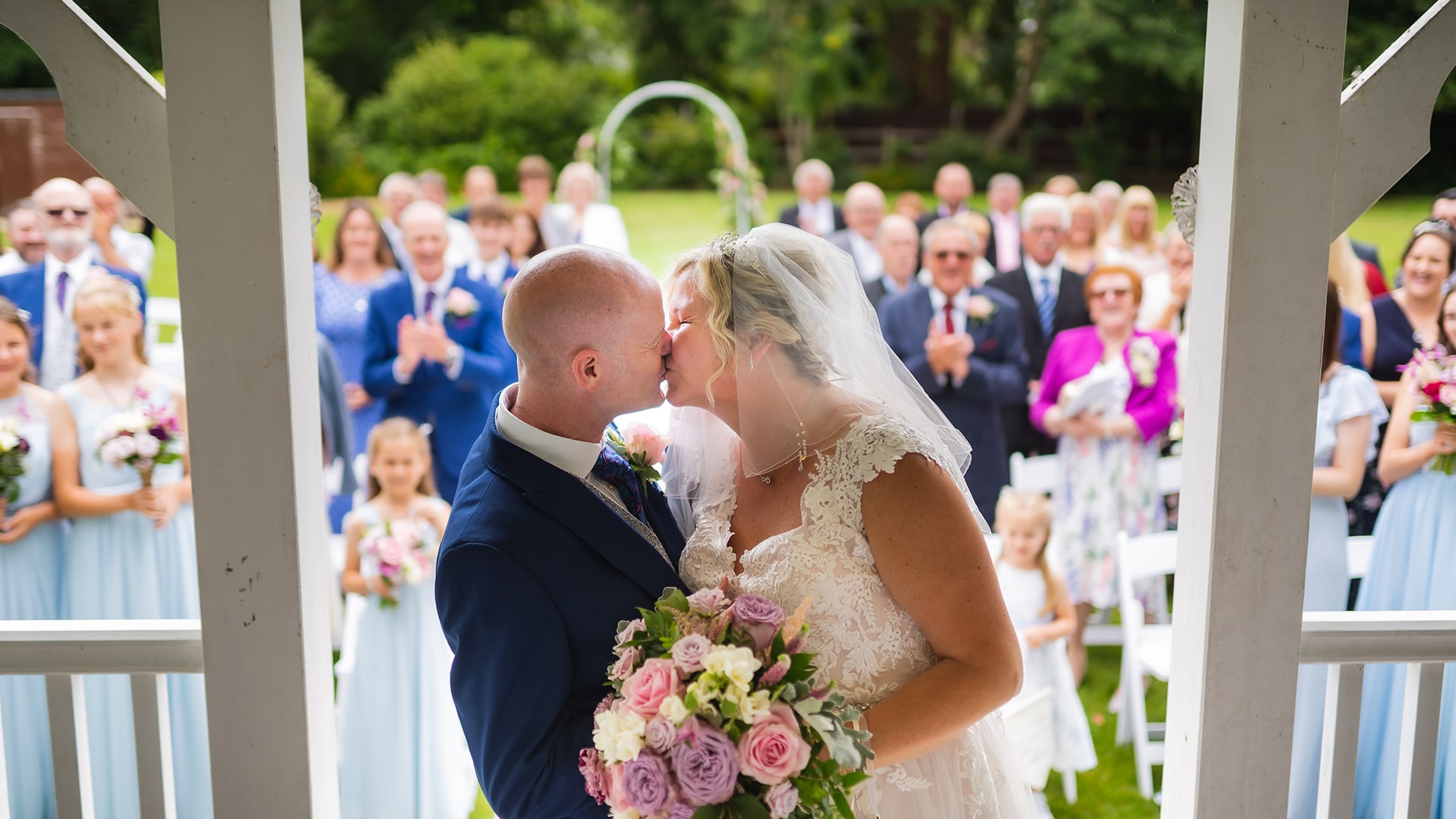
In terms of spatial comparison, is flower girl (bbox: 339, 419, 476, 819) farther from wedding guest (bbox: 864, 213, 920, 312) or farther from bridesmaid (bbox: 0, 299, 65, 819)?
wedding guest (bbox: 864, 213, 920, 312)

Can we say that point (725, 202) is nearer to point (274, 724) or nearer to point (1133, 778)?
point (1133, 778)

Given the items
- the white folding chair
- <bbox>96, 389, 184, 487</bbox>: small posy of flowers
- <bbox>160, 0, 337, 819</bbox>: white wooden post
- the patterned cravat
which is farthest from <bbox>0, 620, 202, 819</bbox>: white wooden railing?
the white folding chair

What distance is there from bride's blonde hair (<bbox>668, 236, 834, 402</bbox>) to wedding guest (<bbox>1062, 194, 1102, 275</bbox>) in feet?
21.4

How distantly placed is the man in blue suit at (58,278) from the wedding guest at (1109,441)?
4.65 m

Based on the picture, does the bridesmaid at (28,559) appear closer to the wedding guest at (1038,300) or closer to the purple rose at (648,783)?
the purple rose at (648,783)

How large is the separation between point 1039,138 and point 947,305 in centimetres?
2326

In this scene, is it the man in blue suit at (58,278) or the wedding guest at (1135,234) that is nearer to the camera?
the man in blue suit at (58,278)

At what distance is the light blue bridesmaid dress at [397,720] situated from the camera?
4648 millimetres

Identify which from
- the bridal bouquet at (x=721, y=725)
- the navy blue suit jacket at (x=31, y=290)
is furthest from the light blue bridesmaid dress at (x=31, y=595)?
the bridal bouquet at (x=721, y=725)

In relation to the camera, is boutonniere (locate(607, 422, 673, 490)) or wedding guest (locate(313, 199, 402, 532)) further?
wedding guest (locate(313, 199, 402, 532))

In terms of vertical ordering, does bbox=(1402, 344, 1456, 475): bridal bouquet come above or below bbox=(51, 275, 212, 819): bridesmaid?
above

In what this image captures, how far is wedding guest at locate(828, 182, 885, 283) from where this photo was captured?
8.61m

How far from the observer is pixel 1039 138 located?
27875mm

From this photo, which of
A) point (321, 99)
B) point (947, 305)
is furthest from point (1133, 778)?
point (321, 99)
